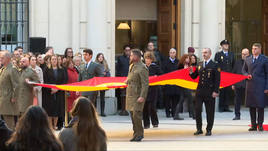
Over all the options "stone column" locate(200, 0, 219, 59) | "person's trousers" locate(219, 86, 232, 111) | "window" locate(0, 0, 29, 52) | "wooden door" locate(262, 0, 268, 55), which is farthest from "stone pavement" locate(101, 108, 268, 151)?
"wooden door" locate(262, 0, 268, 55)

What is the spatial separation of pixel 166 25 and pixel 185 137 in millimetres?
8508

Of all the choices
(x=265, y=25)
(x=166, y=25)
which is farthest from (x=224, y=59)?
(x=265, y=25)

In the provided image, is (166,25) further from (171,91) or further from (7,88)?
(7,88)

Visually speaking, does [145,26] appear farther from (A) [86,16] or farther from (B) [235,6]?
(A) [86,16]

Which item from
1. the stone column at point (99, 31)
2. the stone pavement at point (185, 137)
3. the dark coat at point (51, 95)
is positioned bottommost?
the stone pavement at point (185, 137)

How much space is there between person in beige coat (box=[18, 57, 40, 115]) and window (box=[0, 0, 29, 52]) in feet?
16.9

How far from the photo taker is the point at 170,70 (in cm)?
1994

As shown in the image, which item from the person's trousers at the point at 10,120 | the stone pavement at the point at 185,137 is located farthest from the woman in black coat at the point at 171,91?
the person's trousers at the point at 10,120

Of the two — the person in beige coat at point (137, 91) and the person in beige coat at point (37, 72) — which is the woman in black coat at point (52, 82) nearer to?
the person in beige coat at point (37, 72)

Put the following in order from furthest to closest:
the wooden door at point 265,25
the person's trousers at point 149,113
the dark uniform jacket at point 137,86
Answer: the wooden door at point 265,25, the person's trousers at point 149,113, the dark uniform jacket at point 137,86

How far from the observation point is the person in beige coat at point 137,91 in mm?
14523

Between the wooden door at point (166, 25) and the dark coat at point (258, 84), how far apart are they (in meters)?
6.18

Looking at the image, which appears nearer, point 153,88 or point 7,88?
point 7,88

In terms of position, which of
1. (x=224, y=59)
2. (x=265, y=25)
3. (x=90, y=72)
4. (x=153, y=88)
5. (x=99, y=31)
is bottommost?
(x=153, y=88)
